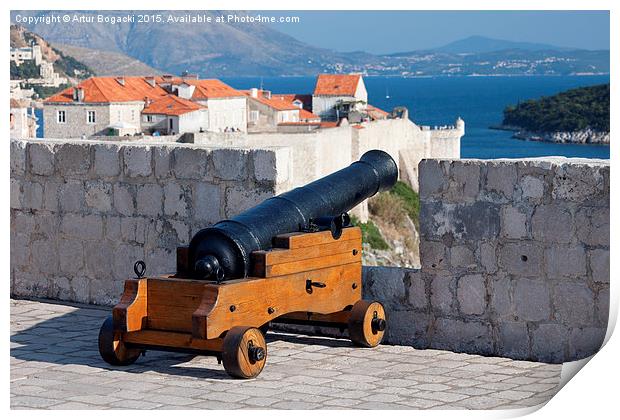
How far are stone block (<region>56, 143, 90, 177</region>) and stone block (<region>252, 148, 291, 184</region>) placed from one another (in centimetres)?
139

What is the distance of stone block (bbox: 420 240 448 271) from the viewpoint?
6281 mm

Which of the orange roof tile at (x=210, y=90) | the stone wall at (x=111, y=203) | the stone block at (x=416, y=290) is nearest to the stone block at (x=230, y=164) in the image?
the stone wall at (x=111, y=203)

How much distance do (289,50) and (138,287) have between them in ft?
534

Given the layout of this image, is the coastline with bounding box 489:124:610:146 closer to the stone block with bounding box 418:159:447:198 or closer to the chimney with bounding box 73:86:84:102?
the chimney with bounding box 73:86:84:102

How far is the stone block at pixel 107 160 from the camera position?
7.30 metres

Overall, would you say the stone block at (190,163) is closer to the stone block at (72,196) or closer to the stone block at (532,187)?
the stone block at (72,196)

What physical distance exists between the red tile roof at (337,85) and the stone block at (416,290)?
81.1m

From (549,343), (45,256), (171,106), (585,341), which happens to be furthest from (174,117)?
(585,341)

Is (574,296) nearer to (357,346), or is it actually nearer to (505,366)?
(505,366)

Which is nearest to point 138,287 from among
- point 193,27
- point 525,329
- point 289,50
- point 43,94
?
point 525,329

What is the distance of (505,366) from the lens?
587 centimetres

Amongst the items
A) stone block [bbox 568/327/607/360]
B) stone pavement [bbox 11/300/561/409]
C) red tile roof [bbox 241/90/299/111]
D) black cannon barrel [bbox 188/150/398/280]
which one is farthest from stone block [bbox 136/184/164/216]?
red tile roof [bbox 241/90/299/111]

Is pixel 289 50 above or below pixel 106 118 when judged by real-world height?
above

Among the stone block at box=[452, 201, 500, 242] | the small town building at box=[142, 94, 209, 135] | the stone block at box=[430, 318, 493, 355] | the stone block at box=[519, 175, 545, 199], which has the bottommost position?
the stone block at box=[430, 318, 493, 355]
